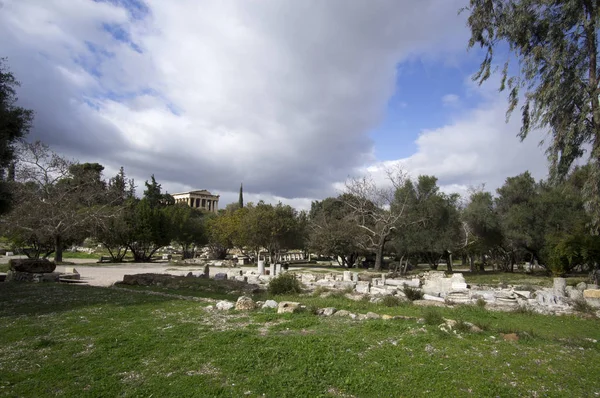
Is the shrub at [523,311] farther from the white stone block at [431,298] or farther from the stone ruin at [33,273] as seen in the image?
the stone ruin at [33,273]

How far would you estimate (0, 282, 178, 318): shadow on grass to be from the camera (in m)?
10.4

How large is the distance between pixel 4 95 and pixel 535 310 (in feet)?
67.1

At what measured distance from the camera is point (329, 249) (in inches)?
1443

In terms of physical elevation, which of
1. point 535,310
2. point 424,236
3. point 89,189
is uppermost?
point 89,189

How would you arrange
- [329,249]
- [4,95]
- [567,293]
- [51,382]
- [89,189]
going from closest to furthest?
[51,382] → [4,95] → [567,293] → [89,189] → [329,249]

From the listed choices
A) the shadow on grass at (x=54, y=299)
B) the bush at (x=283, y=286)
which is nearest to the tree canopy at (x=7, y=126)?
the shadow on grass at (x=54, y=299)

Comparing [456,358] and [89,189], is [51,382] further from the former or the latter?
[89,189]

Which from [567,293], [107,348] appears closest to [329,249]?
[567,293]

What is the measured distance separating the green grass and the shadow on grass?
1063 mm

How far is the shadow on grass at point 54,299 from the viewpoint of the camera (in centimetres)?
1045

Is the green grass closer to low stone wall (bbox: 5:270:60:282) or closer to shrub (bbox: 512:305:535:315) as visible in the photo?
shrub (bbox: 512:305:535:315)

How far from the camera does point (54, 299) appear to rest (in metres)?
12.1

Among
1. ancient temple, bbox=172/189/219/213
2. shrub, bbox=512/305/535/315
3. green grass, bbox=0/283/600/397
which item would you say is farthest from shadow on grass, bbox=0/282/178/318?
ancient temple, bbox=172/189/219/213

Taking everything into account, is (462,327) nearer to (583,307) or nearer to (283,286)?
(583,307)
